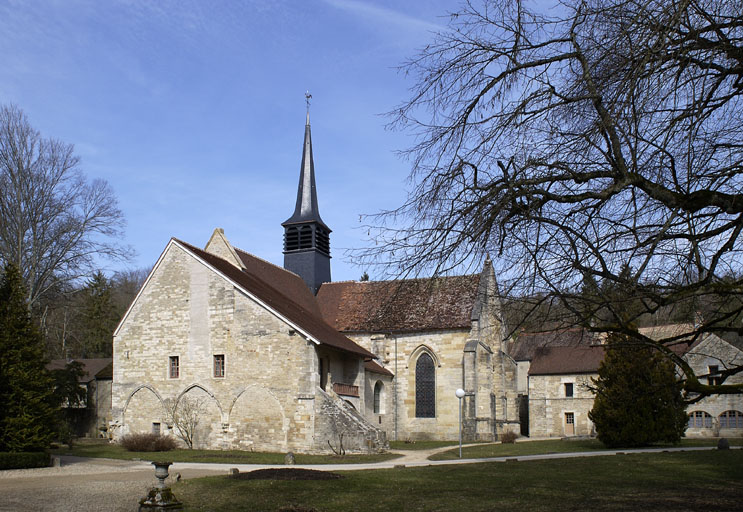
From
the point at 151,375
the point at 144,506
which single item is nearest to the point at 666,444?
the point at 151,375

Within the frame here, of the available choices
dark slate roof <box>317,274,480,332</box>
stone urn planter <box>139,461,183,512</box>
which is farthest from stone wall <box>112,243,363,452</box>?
stone urn planter <box>139,461,183,512</box>

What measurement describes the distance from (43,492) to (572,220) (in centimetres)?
1214

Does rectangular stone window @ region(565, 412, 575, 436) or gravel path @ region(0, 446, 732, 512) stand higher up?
gravel path @ region(0, 446, 732, 512)

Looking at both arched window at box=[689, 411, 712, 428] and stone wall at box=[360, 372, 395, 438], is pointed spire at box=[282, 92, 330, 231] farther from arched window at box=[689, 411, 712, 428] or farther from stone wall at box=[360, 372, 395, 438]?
arched window at box=[689, 411, 712, 428]

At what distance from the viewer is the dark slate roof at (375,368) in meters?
31.5

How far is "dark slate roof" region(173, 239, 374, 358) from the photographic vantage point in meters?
26.5

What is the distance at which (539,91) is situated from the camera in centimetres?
581

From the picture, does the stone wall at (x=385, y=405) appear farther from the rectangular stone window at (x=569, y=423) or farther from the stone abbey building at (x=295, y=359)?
the rectangular stone window at (x=569, y=423)

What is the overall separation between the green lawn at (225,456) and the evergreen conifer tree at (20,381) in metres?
4.12

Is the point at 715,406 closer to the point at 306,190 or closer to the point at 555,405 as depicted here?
the point at 555,405

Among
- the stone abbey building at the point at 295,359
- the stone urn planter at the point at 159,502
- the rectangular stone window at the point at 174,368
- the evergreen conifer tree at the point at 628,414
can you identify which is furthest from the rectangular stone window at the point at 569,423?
the stone urn planter at the point at 159,502

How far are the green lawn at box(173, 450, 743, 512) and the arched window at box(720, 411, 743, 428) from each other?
21.8 m

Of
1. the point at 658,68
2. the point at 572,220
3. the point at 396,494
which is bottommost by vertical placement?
the point at 396,494

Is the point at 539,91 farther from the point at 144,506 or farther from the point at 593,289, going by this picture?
the point at 144,506
